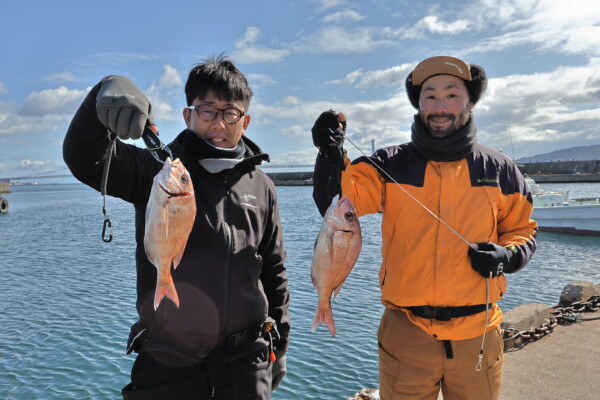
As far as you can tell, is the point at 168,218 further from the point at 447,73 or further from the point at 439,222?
the point at 447,73

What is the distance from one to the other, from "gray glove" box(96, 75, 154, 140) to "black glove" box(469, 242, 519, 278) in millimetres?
2193

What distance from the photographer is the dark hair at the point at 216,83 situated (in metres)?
Result: 2.80

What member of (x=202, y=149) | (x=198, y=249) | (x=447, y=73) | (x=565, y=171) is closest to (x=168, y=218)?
(x=198, y=249)

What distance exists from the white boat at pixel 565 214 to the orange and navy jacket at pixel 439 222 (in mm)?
22727

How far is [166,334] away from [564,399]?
423 cm

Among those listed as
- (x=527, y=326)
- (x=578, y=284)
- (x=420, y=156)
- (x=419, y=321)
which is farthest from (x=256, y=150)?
(x=578, y=284)

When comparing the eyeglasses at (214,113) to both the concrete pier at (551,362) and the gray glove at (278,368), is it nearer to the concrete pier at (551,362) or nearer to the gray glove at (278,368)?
the gray glove at (278,368)

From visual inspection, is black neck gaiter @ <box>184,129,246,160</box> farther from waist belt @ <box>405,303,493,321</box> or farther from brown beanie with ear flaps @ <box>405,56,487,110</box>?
waist belt @ <box>405,303,493,321</box>

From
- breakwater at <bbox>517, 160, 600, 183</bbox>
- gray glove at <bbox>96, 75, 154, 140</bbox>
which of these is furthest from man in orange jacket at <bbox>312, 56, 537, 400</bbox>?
breakwater at <bbox>517, 160, 600, 183</bbox>

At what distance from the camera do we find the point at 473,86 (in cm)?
326

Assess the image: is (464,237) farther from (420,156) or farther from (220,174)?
(220,174)

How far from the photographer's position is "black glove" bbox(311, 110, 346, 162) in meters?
2.70

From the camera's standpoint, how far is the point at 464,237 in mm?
3035

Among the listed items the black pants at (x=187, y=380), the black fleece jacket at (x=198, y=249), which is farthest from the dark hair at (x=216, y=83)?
the black pants at (x=187, y=380)
